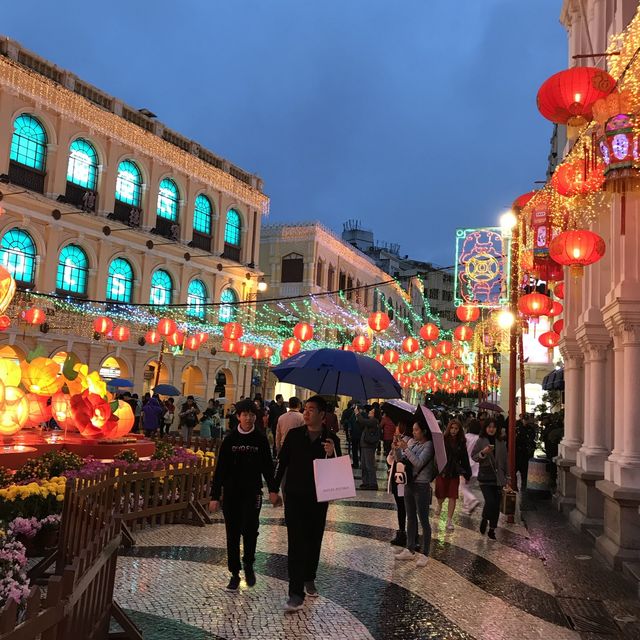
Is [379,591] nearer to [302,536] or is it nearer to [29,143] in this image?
[302,536]

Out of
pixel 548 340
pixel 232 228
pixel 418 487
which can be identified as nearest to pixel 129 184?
pixel 232 228

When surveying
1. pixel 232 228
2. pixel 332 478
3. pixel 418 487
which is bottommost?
pixel 418 487

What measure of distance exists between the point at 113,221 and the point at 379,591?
909 inches

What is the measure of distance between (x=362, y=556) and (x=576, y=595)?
2.39m

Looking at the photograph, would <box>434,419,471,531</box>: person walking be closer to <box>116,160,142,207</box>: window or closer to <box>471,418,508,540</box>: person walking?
<box>471,418,508,540</box>: person walking

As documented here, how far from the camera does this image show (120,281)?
92.3 ft

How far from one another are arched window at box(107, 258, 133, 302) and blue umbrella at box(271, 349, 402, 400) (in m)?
19.7

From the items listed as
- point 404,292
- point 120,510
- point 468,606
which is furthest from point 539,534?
point 404,292

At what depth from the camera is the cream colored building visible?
23.6 metres

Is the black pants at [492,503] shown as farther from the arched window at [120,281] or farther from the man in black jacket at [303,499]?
the arched window at [120,281]

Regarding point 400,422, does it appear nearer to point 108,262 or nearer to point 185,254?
point 108,262

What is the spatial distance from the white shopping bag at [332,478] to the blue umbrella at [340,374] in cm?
208

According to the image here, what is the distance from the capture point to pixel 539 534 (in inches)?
408

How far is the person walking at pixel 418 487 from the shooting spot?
7.86m
